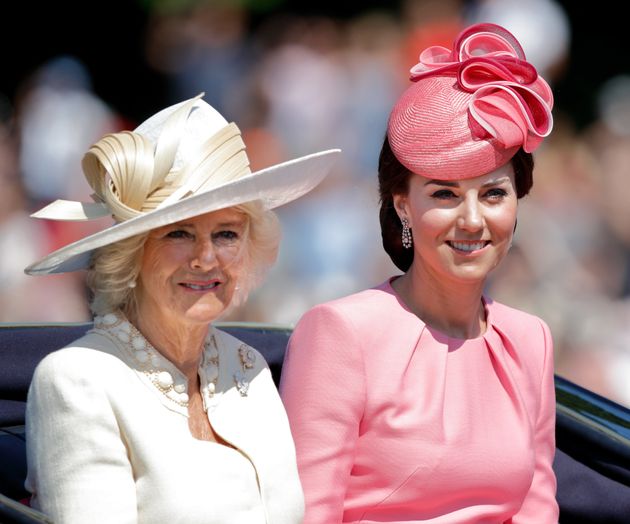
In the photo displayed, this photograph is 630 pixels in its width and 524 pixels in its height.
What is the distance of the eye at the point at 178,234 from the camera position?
94.5 inches

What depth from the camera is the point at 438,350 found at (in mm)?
2828

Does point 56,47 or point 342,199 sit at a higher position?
point 56,47

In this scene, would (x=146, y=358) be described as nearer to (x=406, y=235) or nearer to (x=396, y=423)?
(x=396, y=423)

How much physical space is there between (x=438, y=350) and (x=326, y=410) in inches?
12.3

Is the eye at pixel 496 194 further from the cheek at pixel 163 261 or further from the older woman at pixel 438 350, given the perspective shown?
the cheek at pixel 163 261

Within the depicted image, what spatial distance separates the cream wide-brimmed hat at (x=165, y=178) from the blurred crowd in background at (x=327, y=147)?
225 centimetres

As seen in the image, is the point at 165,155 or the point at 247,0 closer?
the point at 165,155

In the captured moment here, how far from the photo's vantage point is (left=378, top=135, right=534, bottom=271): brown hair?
2860mm

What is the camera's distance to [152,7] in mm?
5188

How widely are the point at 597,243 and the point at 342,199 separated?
1.19 meters

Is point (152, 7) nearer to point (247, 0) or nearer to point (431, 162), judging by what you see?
point (247, 0)

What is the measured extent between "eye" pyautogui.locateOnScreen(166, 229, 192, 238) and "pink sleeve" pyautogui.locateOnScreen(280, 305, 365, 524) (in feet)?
1.46

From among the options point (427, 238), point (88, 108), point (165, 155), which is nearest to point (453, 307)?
point (427, 238)

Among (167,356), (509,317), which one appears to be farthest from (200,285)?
(509,317)
